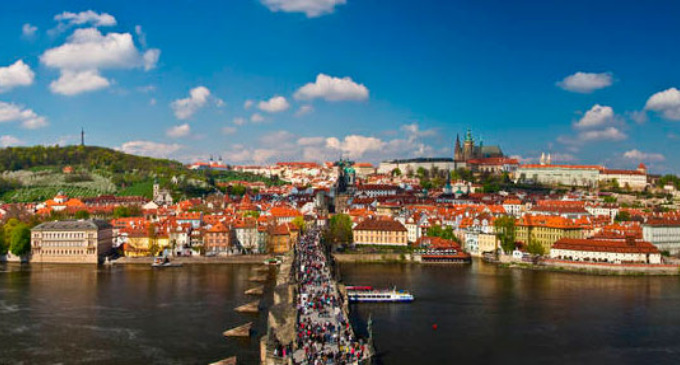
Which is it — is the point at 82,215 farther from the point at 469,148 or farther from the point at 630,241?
the point at 469,148

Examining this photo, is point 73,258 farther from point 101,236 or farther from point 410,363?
point 410,363

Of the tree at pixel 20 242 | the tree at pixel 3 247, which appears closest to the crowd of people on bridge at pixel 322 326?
the tree at pixel 20 242

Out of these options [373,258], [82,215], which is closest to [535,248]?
[373,258]

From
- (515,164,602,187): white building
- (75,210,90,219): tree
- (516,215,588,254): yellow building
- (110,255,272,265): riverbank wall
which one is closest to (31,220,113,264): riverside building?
(110,255,272,265): riverbank wall

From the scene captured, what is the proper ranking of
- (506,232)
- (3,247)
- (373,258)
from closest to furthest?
(3,247)
(373,258)
(506,232)

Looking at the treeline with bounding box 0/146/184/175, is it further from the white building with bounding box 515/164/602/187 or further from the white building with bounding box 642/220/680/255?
the white building with bounding box 642/220/680/255

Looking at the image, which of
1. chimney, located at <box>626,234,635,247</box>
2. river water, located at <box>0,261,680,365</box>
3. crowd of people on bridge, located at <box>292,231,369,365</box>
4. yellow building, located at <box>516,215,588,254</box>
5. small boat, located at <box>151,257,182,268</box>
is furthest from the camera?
yellow building, located at <box>516,215,588,254</box>
